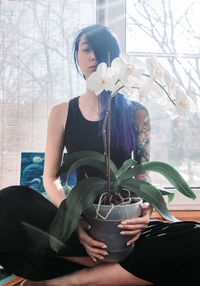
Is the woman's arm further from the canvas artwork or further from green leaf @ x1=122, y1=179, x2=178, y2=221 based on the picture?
green leaf @ x1=122, y1=179, x2=178, y2=221

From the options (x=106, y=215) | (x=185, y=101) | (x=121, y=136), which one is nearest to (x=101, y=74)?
(x=185, y=101)

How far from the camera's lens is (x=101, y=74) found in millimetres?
623

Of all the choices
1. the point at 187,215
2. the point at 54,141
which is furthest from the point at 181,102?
the point at 187,215

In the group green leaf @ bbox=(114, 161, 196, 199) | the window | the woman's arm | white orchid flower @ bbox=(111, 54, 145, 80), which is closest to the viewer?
white orchid flower @ bbox=(111, 54, 145, 80)

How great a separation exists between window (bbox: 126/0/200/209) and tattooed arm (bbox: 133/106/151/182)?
24 cm

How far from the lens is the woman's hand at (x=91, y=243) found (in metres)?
0.68

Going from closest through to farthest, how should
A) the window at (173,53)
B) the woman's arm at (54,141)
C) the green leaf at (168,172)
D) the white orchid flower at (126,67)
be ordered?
the white orchid flower at (126,67) < the green leaf at (168,172) < the woman's arm at (54,141) < the window at (173,53)

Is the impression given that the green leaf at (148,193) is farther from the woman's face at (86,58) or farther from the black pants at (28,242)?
the woman's face at (86,58)

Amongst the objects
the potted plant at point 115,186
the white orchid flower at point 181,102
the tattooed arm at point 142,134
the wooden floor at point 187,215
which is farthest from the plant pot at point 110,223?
the wooden floor at point 187,215

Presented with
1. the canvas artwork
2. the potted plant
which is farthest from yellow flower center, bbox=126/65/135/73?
the canvas artwork

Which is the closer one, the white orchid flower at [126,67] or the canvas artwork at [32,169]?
the white orchid flower at [126,67]

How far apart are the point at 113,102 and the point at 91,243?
0.54 metres

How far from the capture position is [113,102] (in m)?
1.05

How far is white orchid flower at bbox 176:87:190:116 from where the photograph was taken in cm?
62
